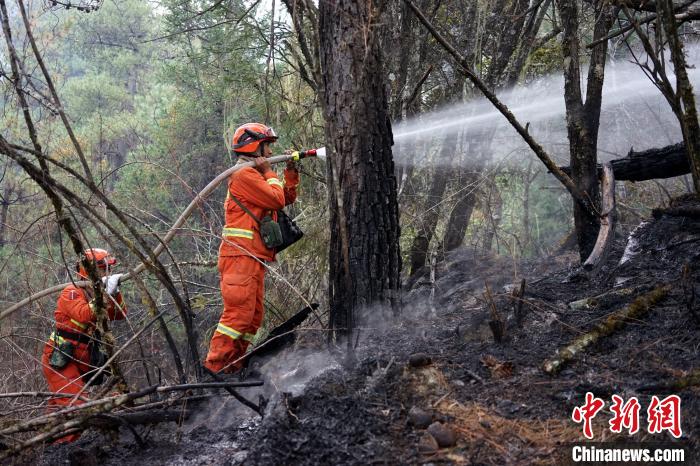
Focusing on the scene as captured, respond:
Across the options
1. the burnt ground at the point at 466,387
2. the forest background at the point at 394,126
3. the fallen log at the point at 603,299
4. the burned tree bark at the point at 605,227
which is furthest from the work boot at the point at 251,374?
the burned tree bark at the point at 605,227

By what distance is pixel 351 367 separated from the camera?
10.6 ft

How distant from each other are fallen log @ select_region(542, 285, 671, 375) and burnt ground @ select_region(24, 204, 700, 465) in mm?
38

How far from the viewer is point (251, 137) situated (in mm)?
4918

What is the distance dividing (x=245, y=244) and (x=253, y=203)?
349mm

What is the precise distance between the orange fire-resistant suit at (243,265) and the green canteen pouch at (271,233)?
0.10m

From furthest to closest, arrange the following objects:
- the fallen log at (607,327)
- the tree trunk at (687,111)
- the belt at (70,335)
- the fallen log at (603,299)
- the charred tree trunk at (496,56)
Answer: the charred tree trunk at (496,56)
the belt at (70,335)
the fallen log at (603,299)
the tree trunk at (687,111)
the fallen log at (607,327)

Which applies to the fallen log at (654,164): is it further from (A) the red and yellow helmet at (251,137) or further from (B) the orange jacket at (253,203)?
(A) the red and yellow helmet at (251,137)

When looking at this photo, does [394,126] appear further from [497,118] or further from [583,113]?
[583,113]

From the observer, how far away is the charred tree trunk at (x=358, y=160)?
3.93 meters

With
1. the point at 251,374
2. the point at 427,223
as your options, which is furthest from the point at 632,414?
the point at 427,223

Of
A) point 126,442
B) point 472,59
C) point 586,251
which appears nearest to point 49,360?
point 126,442

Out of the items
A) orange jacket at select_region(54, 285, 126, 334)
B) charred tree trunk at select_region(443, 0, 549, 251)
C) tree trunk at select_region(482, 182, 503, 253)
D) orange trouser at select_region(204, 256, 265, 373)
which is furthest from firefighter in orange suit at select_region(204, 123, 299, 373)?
charred tree trunk at select_region(443, 0, 549, 251)

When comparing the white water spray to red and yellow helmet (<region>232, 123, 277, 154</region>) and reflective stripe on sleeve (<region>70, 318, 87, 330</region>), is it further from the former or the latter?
reflective stripe on sleeve (<region>70, 318, 87, 330</region>)

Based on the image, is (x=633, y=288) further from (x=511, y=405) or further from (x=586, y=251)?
(x=511, y=405)
